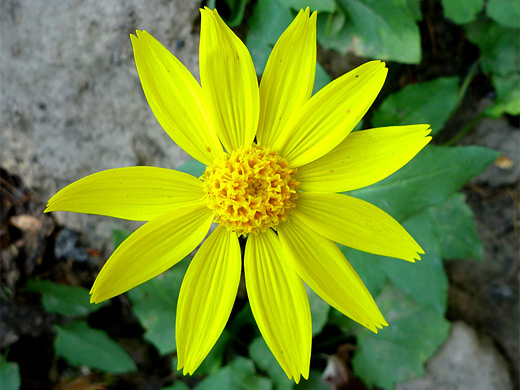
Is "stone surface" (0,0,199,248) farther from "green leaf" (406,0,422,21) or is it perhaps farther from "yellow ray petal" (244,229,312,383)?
"green leaf" (406,0,422,21)

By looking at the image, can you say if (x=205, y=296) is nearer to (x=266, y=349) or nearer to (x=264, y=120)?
(x=264, y=120)

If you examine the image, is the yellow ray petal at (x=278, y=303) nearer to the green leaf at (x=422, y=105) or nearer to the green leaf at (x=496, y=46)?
the green leaf at (x=422, y=105)

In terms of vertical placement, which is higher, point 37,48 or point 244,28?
point 37,48

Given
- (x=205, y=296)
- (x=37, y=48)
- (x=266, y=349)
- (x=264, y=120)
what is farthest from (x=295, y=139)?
(x=37, y=48)

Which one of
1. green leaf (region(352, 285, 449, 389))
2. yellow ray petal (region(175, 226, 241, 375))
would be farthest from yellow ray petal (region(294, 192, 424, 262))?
green leaf (region(352, 285, 449, 389))

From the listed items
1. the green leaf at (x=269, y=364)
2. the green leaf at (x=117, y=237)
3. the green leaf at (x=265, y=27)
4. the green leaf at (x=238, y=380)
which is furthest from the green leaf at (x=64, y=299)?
the green leaf at (x=265, y=27)
